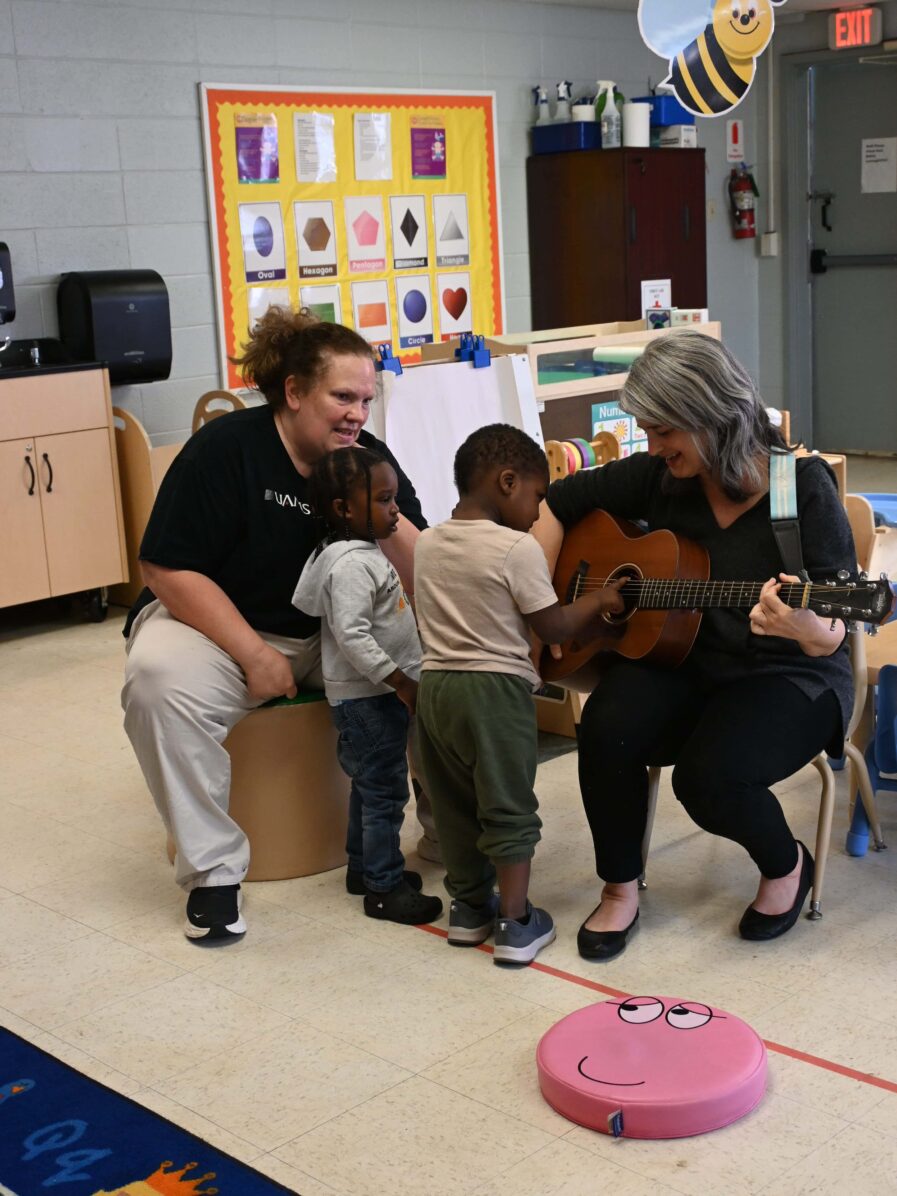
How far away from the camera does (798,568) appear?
2.49 m

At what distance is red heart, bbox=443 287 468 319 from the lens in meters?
6.86

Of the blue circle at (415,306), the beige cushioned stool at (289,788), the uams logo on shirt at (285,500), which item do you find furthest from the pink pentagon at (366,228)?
the beige cushioned stool at (289,788)

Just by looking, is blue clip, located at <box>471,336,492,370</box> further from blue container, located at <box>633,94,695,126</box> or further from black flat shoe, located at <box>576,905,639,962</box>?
blue container, located at <box>633,94,695,126</box>

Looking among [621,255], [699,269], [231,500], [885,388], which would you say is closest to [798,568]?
[231,500]

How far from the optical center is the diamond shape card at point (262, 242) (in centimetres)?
600

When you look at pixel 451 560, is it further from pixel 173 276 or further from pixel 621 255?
pixel 621 255

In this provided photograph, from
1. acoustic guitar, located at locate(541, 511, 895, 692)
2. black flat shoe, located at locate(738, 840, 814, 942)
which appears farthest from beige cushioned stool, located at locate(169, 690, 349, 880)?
black flat shoe, located at locate(738, 840, 814, 942)

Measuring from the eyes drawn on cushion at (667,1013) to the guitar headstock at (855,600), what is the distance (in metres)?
0.65

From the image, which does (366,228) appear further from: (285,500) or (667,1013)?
(667,1013)

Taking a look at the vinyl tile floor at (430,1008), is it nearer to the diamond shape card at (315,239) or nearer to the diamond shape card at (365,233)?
the diamond shape card at (315,239)

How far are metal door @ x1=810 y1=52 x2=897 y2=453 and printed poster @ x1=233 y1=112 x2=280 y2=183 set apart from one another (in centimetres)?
370

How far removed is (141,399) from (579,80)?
3.13 metres

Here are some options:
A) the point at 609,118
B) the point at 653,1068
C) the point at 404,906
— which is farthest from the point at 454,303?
the point at 653,1068

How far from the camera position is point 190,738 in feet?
8.96
